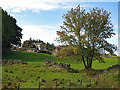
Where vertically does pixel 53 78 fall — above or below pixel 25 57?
below

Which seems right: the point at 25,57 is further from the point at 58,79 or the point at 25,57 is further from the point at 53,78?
the point at 58,79

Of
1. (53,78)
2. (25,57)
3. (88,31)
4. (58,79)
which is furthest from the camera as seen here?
(25,57)

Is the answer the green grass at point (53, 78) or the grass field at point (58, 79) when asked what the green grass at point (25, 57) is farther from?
the green grass at point (53, 78)

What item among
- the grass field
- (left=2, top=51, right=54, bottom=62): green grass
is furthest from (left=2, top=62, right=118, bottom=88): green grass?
(left=2, top=51, right=54, bottom=62): green grass

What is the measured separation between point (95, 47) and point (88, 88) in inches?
829

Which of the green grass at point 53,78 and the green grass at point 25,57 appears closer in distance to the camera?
the green grass at point 53,78

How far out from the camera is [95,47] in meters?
38.9

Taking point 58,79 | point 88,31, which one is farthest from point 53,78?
point 88,31

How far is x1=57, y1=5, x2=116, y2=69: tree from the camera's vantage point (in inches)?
1497

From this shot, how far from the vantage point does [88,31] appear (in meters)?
38.8

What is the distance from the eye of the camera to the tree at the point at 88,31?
125 feet

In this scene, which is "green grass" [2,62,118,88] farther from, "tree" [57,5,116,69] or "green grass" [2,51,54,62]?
"green grass" [2,51,54,62]

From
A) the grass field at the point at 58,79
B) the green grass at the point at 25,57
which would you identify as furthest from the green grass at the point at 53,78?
the green grass at the point at 25,57

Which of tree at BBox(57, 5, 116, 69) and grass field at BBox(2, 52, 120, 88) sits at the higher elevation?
tree at BBox(57, 5, 116, 69)
